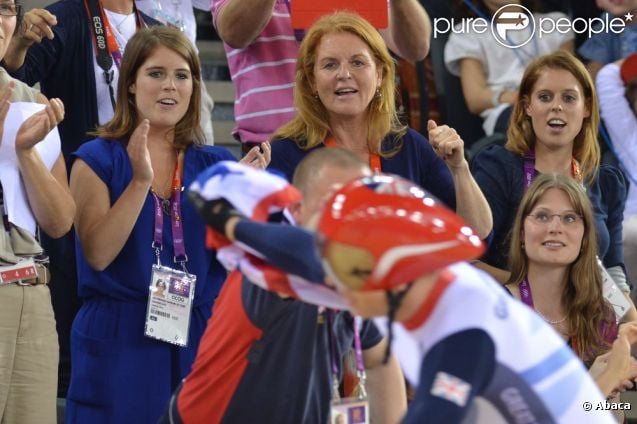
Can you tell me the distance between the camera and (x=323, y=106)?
188 inches

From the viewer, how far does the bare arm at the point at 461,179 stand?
4.52 metres

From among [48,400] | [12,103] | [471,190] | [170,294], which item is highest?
[12,103]

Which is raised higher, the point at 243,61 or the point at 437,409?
the point at 243,61

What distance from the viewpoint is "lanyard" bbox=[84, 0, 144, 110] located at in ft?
16.9

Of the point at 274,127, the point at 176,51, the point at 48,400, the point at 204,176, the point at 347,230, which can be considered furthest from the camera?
the point at 274,127

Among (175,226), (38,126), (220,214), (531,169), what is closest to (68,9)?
(38,126)

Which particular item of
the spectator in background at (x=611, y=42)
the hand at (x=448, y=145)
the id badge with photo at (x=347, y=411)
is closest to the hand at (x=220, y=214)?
the id badge with photo at (x=347, y=411)

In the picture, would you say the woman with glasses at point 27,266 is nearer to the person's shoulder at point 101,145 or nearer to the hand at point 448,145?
the person's shoulder at point 101,145

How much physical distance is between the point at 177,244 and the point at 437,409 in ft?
7.34

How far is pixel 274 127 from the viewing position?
17.0ft

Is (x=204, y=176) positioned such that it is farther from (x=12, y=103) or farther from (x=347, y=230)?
(x=12, y=103)

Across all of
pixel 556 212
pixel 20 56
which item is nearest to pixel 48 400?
pixel 20 56

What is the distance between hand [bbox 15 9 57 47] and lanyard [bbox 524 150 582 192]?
2040mm

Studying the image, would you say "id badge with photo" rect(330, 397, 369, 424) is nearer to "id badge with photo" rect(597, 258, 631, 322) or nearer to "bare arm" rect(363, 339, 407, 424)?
"bare arm" rect(363, 339, 407, 424)
